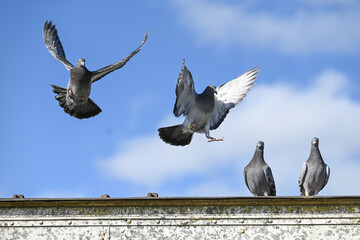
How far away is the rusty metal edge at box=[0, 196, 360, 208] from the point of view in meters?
13.9

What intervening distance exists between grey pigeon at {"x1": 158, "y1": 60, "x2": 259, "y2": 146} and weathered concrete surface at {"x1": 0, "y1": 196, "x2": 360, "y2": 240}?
4072 mm

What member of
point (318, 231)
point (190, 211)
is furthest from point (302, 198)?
point (190, 211)

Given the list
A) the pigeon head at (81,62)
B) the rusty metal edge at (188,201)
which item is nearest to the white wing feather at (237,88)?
the pigeon head at (81,62)

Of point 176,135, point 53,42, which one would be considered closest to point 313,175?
point 176,135

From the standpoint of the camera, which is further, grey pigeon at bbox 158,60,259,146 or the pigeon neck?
grey pigeon at bbox 158,60,259,146

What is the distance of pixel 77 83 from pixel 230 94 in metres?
3.70

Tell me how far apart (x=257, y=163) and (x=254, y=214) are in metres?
3.07

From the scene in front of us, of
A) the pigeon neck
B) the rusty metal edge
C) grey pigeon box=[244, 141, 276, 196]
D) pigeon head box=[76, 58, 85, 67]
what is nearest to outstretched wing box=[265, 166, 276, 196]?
grey pigeon box=[244, 141, 276, 196]

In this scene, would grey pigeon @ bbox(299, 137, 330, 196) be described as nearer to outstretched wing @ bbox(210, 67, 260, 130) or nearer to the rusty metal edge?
the rusty metal edge

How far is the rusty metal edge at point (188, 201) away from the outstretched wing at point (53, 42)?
230 inches

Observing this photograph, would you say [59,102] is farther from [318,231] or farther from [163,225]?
[318,231]

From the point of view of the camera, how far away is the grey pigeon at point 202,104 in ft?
58.9

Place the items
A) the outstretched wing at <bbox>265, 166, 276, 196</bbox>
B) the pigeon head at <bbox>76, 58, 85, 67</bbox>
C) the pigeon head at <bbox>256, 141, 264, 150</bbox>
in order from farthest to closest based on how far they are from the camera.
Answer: the pigeon head at <bbox>76, 58, 85, 67</bbox>
the pigeon head at <bbox>256, 141, 264, 150</bbox>
the outstretched wing at <bbox>265, 166, 276, 196</bbox>

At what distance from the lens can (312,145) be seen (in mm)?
16797
